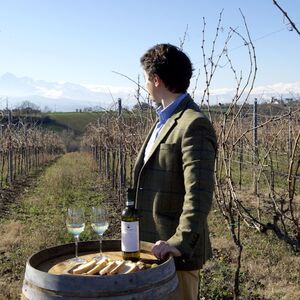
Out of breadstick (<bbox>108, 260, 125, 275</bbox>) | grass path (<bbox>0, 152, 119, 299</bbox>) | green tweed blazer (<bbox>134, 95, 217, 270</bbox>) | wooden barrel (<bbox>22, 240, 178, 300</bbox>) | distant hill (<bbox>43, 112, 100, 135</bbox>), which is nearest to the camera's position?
wooden barrel (<bbox>22, 240, 178, 300</bbox>)

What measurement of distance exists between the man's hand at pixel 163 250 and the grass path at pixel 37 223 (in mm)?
3016

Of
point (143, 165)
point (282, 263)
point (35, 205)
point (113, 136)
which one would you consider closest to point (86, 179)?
point (113, 136)

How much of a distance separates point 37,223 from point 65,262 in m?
6.37

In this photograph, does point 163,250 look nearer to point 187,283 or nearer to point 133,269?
point 133,269

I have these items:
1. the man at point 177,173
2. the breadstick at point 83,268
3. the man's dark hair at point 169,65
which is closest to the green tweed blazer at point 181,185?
the man at point 177,173

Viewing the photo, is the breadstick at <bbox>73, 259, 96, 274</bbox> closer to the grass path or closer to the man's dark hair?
the man's dark hair

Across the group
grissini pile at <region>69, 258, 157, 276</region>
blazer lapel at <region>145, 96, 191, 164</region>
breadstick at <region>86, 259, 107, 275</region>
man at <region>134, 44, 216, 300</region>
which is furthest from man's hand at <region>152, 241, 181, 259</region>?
blazer lapel at <region>145, 96, 191, 164</region>

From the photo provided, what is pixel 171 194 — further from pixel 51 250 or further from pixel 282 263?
pixel 282 263

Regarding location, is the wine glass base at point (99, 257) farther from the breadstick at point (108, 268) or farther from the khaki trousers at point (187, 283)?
the khaki trousers at point (187, 283)

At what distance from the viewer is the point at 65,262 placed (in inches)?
76.0

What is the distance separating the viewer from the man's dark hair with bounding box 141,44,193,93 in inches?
82.7

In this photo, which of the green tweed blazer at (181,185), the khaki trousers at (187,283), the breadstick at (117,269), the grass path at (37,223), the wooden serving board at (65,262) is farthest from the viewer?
the grass path at (37,223)

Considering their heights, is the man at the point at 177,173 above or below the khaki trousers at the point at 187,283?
above

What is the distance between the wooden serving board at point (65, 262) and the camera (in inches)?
71.9
